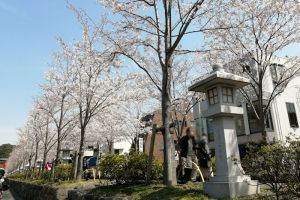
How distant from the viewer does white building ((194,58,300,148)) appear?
698 inches

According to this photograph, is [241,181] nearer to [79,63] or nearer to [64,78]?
[79,63]

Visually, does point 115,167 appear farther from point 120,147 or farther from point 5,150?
point 5,150

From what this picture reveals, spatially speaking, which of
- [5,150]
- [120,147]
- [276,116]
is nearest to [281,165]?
[276,116]

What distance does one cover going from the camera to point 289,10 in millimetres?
10000

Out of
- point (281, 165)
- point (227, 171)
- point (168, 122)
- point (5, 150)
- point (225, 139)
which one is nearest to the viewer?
point (281, 165)

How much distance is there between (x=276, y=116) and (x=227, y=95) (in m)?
14.7

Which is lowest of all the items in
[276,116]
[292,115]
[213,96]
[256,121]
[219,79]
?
[213,96]

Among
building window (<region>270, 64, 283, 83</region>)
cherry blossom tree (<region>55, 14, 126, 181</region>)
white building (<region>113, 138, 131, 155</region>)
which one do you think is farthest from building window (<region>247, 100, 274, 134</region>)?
white building (<region>113, 138, 131, 155</region>)

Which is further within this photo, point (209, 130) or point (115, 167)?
point (209, 130)

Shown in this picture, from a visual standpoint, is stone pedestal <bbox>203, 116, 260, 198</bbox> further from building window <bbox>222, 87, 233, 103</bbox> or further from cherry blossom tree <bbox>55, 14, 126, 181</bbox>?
cherry blossom tree <bbox>55, 14, 126, 181</bbox>

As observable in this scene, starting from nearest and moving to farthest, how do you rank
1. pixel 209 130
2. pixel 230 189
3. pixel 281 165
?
pixel 281 165 < pixel 230 189 < pixel 209 130

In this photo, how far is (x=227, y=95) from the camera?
19.8 feet

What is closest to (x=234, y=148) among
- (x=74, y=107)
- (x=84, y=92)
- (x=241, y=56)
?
(x=241, y=56)

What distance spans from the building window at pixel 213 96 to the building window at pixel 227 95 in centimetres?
22
